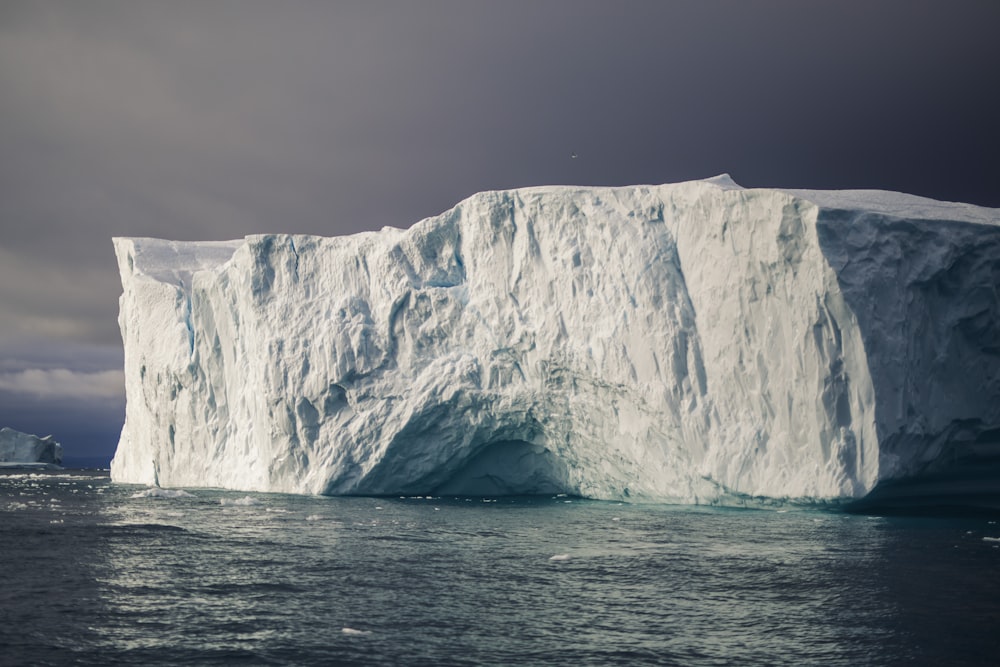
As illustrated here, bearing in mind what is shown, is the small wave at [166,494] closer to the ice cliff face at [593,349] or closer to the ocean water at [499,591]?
the ice cliff face at [593,349]

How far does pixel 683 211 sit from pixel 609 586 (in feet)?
37.7

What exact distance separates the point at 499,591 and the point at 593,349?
11.0m

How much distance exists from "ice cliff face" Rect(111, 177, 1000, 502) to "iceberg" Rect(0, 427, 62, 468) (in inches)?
1086

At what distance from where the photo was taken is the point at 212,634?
307 inches

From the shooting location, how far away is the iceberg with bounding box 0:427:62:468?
49875mm

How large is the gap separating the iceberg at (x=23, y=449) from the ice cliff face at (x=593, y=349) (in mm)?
27578

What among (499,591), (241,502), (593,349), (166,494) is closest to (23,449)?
(166,494)

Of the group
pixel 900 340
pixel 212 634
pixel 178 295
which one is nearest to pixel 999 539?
pixel 900 340

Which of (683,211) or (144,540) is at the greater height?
(683,211)

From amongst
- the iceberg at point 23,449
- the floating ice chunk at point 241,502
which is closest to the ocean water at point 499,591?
the floating ice chunk at point 241,502

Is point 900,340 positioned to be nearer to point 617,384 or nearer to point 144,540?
point 617,384

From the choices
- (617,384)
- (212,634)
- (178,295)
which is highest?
(178,295)

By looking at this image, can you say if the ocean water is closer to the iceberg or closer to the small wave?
the small wave

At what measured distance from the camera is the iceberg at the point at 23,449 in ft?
164
